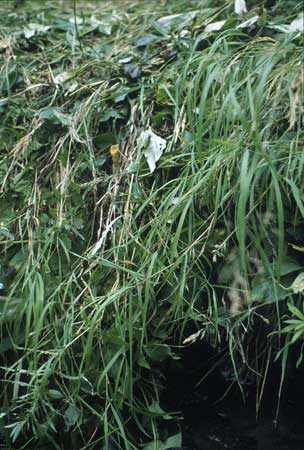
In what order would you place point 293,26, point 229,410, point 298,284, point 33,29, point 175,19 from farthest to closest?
point 33,29 < point 175,19 < point 293,26 < point 229,410 < point 298,284

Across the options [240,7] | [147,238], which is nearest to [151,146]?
[147,238]

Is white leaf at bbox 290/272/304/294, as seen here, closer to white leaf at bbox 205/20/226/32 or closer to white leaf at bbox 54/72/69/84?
white leaf at bbox 205/20/226/32

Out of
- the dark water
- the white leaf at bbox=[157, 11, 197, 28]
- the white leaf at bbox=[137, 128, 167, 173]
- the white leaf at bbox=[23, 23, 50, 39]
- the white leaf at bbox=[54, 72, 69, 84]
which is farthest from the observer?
the white leaf at bbox=[23, 23, 50, 39]

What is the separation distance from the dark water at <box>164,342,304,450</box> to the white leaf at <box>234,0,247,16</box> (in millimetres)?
1305

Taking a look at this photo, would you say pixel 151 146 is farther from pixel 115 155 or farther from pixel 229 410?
pixel 229 410

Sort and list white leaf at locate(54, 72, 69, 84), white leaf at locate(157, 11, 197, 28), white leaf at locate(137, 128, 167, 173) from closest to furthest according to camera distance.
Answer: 1. white leaf at locate(137, 128, 167, 173)
2. white leaf at locate(54, 72, 69, 84)
3. white leaf at locate(157, 11, 197, 28)

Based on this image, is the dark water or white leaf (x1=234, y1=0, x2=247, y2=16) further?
white leaf (x1=234, y1=0, x2=247, y2=16)

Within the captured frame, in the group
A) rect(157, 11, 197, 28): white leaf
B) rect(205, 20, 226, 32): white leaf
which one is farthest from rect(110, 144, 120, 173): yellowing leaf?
rect(157, 11, 197, 28): white leaf

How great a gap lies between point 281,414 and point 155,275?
63 cm

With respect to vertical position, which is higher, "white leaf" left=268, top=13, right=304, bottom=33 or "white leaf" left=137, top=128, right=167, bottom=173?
"white leaf" left=268, top=13, right=304, bottom=33

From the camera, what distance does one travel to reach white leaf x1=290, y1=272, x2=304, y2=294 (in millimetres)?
2064

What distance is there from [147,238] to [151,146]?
361 millimetres

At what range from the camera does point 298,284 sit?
208cm

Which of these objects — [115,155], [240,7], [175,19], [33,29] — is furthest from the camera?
[33,29]
